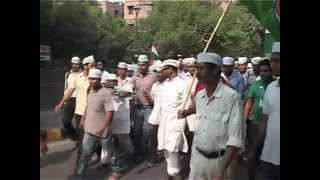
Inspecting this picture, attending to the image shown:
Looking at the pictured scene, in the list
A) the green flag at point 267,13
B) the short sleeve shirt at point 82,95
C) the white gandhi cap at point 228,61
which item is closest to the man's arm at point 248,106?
the white gandhi cap at point 228,61

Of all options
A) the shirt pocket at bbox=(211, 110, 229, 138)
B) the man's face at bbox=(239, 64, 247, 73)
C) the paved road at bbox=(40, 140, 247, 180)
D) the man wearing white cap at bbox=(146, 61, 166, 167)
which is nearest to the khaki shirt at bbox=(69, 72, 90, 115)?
the paved road at bbox=(40, 140, 247, 180)

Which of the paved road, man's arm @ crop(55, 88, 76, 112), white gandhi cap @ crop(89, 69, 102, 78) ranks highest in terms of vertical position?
white gandhi cap @ crop(89, 69, 102, 78)

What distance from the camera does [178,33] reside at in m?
4.16

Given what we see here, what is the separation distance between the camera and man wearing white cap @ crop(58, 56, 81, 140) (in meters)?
4.09

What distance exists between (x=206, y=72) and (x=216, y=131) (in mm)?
499

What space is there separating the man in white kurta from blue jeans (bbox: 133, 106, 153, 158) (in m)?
0.10

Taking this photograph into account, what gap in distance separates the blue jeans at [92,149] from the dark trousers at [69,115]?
165mm

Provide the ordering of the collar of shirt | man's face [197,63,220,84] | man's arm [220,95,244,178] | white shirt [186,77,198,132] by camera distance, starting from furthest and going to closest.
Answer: white shirt [186,77,198,132] < man's face [197,63,220,84] < the collar of shirt < man's arm [220,95,244,178]

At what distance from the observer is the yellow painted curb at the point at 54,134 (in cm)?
415

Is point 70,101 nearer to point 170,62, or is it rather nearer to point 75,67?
point 75,67

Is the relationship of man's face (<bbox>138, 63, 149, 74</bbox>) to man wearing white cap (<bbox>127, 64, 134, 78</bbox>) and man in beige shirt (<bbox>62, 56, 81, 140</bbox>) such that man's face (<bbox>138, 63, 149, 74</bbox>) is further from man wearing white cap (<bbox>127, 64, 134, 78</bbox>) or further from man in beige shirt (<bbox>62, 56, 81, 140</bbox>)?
man in beige shirt (<bbox>62, 56, 81, 140</bbox>)

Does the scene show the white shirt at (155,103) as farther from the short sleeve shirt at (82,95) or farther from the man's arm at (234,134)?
the man's arm at (234,134)

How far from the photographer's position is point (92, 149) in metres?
4.25
